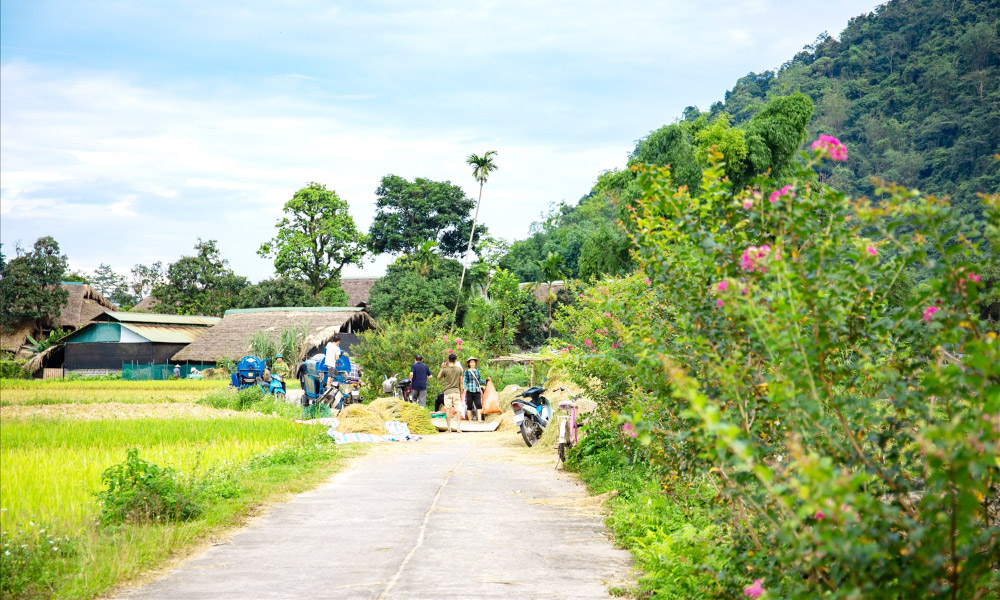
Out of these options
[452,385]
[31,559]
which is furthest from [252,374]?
[31,559]

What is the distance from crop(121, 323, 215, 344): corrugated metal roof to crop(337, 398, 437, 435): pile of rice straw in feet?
103

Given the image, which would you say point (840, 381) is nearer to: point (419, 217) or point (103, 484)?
point (103, 484)

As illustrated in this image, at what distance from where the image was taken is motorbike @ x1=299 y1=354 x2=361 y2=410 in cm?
1964

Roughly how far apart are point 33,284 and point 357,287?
24660 mm

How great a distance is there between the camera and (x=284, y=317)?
46.7 metres

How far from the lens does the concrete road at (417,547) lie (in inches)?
201

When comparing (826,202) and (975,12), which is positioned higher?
(975,12)

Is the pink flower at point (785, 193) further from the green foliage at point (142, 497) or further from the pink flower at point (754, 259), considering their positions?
the green foliage at point (142, 497)

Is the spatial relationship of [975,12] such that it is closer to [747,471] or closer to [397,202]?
[397,202]

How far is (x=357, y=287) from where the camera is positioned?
2584 inches

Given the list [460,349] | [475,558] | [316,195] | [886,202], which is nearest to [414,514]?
[475,558]

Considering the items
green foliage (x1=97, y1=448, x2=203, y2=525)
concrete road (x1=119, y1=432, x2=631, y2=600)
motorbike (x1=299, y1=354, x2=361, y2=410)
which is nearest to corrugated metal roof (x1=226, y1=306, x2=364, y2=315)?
motorbike (x1=299, y1=354, x2=361, y2=410)

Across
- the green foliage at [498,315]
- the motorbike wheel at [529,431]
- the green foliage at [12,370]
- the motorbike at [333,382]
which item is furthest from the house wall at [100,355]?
the motorbike wheel at [529,431]

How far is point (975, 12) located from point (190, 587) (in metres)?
104
